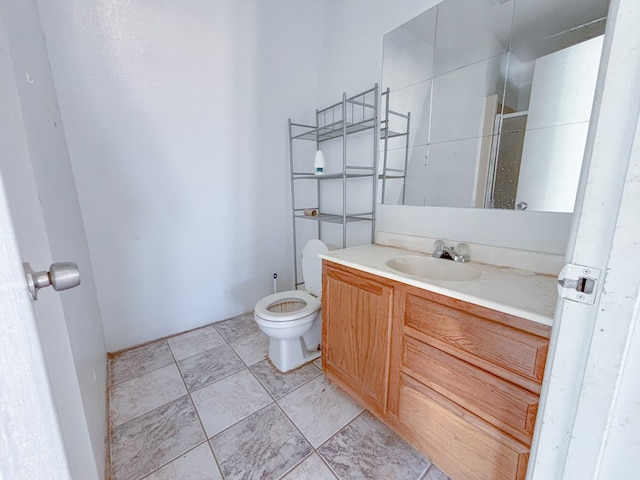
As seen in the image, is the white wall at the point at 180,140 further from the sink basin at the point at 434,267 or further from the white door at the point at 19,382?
the white door at the point at 19,382

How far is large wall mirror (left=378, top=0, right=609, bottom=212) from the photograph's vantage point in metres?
0.97

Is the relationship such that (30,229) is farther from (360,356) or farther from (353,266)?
(360,356)

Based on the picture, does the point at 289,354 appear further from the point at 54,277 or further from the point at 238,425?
the point at 54,277

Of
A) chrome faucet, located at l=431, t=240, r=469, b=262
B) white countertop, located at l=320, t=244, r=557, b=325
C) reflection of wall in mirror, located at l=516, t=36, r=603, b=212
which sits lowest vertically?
white countertop, located at l=320, t=244, r=557, b=325

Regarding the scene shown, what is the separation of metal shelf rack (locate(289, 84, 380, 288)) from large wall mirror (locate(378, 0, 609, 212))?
0.14 metres

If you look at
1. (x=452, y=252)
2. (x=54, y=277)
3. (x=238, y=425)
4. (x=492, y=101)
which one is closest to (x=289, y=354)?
(x=238, y=425)

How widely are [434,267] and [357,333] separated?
0.51 m

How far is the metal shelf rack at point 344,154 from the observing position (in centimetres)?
166

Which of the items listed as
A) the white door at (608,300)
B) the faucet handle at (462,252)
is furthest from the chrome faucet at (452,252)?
the white door at (608,300)

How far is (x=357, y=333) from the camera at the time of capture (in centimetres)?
125

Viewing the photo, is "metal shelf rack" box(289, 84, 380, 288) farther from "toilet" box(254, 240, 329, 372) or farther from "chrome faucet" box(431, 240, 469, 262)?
"chrome faucet" box(431, 240, 469, 262)

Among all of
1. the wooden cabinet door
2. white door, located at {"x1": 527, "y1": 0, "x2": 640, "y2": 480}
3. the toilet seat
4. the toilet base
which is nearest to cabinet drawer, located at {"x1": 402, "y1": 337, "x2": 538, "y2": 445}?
the wooden cabinet door

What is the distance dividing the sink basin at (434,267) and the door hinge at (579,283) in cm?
73

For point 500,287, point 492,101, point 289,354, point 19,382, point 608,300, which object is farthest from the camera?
point 289,354
